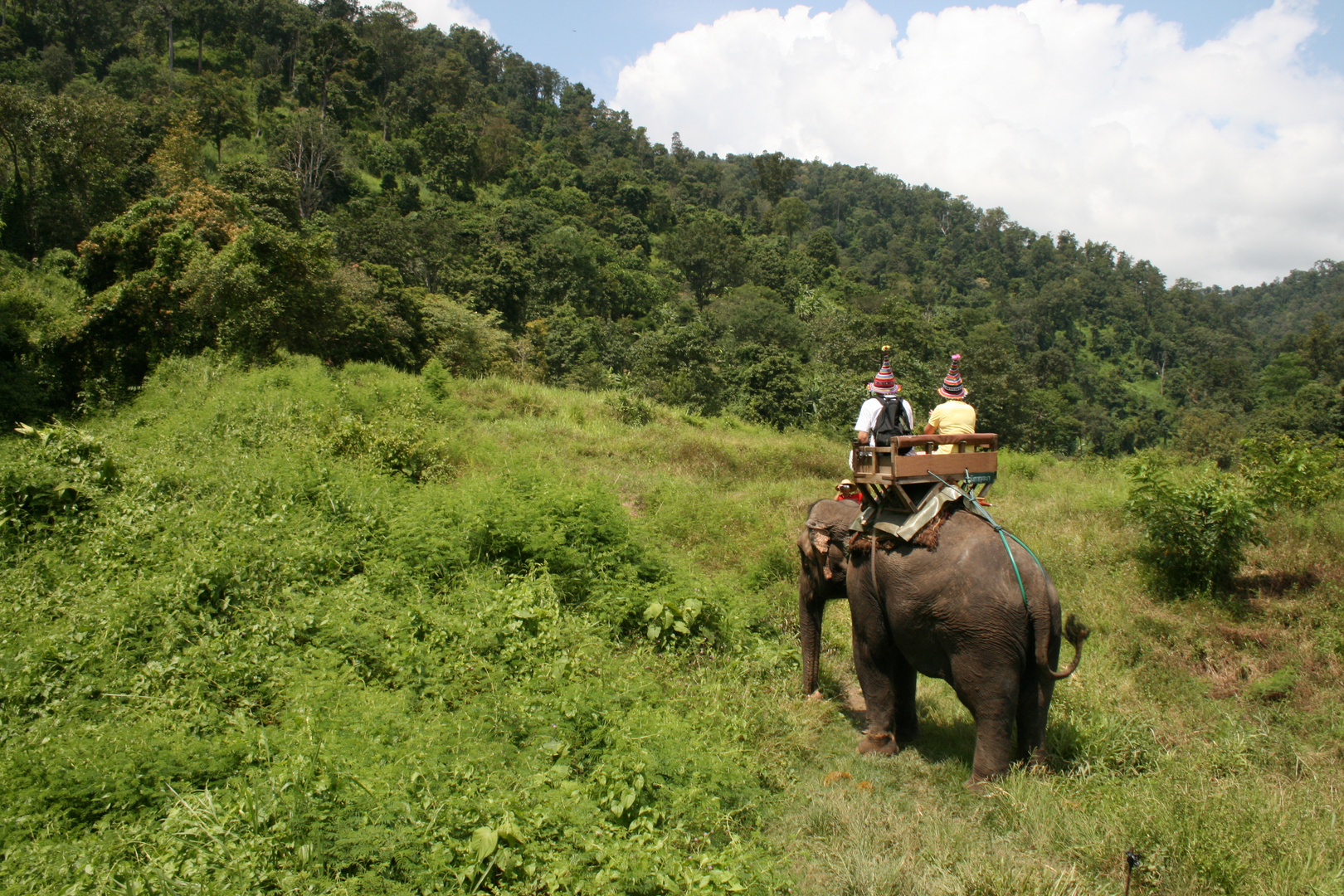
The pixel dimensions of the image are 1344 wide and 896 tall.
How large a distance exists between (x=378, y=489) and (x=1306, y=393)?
42.7 meters

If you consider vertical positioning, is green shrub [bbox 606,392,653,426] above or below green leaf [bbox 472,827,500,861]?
above

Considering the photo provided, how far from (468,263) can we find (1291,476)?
112 feet

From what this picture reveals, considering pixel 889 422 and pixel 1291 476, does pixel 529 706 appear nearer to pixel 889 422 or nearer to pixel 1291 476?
pixel 889 422

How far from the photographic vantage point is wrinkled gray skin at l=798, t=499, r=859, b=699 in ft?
19.9

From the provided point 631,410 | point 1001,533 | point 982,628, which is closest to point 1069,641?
point 982,628

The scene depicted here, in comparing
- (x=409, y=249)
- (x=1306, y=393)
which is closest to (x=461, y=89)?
(x=409, y=249)

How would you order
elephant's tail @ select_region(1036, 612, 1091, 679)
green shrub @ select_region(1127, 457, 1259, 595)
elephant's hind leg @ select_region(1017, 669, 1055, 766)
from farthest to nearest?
green shrub @ select_region(1127, 457, 1259, 595), elephant's hind leg @ select_region(1017, 669, 1055, 766), elephant's tail @ select_region(1036, 612, 1091, 679)

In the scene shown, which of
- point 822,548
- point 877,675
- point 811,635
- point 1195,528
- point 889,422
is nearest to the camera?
point 877,675

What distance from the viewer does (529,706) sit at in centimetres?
492

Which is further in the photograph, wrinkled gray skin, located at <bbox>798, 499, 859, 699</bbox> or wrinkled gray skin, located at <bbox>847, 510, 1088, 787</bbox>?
wrinkled gray skin, located at <bbox>798, 499, 859, 699</bbox>

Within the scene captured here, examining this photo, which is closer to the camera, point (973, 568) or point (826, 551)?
point (973, 568)

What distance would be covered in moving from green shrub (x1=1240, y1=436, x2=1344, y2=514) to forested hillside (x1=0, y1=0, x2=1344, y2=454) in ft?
38.8

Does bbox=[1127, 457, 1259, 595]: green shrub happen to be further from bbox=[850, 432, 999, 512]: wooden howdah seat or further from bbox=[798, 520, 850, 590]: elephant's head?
bbox=[798, 520, 850, 590]: elephant's head

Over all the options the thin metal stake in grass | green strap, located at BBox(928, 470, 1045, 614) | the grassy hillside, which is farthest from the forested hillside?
the thin metal stake in grass
